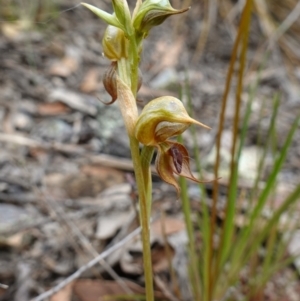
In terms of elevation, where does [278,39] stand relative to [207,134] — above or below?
above

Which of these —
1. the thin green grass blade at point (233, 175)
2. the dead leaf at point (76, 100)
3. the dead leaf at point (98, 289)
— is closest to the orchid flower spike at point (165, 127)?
the thin green grass blade at point (233, 175)

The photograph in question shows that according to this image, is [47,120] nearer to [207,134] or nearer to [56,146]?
[56,146]

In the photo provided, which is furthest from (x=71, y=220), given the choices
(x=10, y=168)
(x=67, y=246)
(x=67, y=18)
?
(x=67, y=18)

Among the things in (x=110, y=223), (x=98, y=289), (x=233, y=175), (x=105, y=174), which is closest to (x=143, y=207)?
(x=233, y=175)

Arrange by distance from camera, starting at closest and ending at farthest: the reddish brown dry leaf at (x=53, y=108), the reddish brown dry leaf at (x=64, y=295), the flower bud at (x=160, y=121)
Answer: the flower bud at (x=160, y=121), the reddish brown dry leaf at (x=64, y=295), the reddish brown dry leaf at (x=53, y=108)

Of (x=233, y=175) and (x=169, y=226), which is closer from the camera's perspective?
(x=233, y=175)

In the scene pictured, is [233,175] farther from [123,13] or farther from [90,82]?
[90,82]

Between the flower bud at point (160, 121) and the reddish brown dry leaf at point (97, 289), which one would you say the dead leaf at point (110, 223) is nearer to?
the reddish brown dry leaf at point (97, 289)
